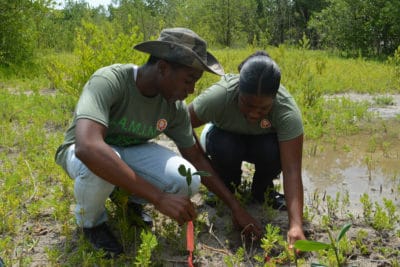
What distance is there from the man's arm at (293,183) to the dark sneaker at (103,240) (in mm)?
→ 969

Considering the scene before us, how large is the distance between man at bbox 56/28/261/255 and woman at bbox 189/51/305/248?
251 millimetres

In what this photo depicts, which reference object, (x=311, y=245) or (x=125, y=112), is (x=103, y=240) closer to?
(x=125, y=112)

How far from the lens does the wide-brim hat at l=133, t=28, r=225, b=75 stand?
2295 millimetres

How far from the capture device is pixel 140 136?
2.69m

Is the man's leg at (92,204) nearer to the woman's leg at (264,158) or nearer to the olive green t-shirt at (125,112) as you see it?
the olive green t-shirt at (125,112)

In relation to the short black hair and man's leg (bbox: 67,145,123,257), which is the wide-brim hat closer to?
the short black hair

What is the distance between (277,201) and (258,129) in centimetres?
58

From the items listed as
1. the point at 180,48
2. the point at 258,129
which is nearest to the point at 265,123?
the point at 258,129

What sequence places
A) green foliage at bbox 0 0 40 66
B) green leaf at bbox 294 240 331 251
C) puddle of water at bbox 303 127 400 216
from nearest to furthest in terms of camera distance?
green leaf at bbox 294 240 331 251 < puddle of water at bbox 303 127 400 216 < green foliage at bbox 0 0 40 66

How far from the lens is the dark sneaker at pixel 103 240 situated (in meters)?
2.46

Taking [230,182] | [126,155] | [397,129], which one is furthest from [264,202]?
[397,129]

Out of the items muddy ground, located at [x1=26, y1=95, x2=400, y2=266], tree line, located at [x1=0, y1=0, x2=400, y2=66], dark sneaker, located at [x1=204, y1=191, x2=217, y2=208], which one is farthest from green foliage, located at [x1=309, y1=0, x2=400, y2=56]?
dark sneaker, located at [x1=204, y1=191, x2=217, y2=208]

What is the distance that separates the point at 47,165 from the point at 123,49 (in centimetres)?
202

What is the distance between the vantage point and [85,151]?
6.86ft
